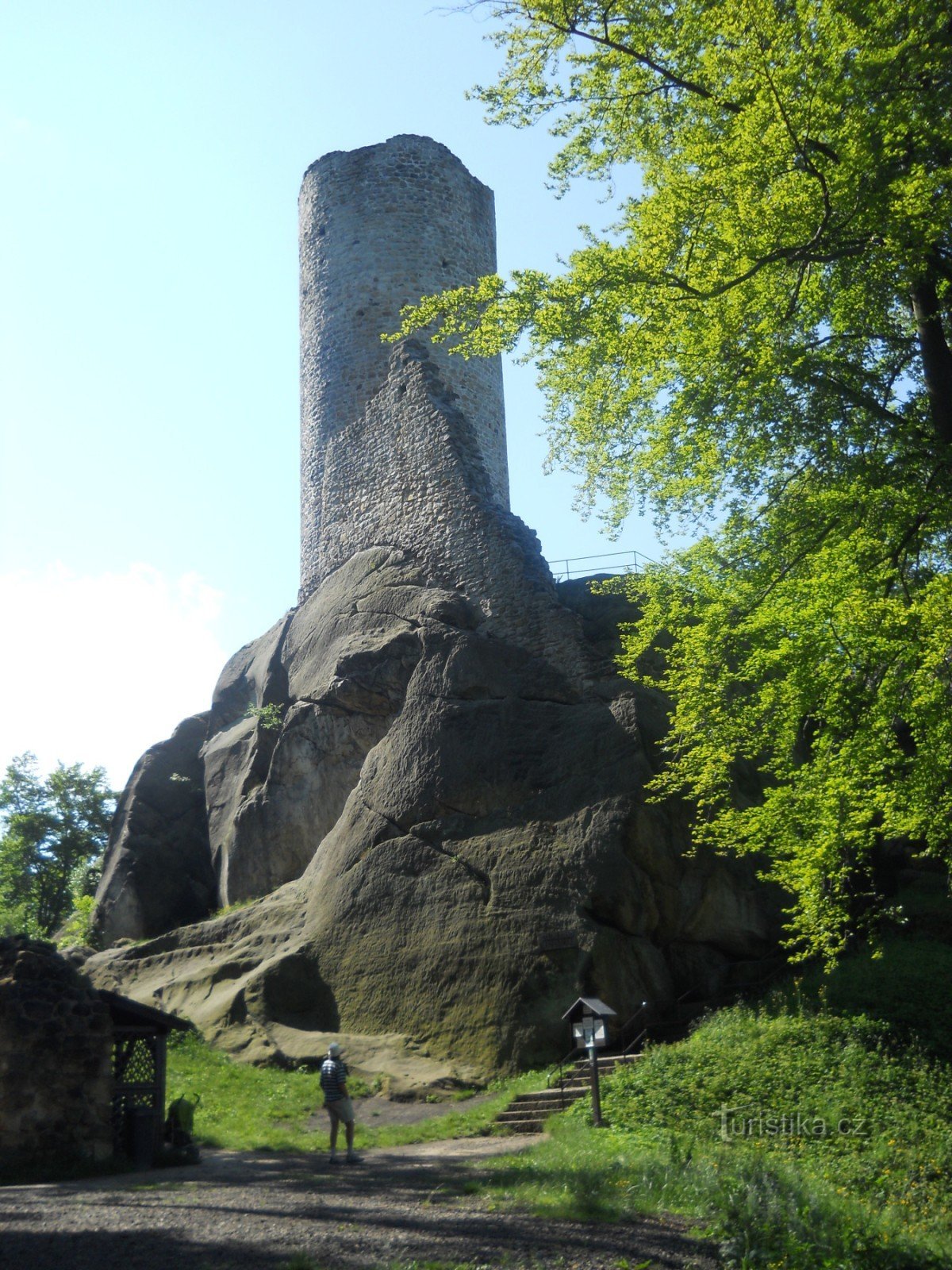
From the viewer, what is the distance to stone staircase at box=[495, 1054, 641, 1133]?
1338cm

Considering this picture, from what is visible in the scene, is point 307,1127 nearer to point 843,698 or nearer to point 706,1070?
point 706,1070

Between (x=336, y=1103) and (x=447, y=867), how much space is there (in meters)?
5.54

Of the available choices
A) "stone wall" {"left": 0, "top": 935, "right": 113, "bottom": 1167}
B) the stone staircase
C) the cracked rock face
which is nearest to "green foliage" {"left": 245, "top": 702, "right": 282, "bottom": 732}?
the cracked rock face

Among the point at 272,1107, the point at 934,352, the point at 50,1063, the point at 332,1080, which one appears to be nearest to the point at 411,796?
the point at 272,1107

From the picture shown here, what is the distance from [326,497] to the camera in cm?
2517

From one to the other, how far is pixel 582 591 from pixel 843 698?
996 centimetres

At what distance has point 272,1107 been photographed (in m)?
14.8

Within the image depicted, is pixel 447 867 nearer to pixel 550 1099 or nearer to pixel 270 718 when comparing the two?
pixel 550 1099

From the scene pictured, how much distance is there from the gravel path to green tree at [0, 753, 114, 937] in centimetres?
2520

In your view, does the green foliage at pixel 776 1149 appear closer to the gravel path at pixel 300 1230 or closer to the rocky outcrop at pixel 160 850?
the gravel path at pixel 300 1230

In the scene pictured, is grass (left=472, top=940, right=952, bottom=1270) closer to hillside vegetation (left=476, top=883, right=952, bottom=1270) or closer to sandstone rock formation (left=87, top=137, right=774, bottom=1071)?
hillside vegetation (left=476, top=883, right=952, bottom=1270)

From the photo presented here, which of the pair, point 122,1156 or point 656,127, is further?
point 656,127

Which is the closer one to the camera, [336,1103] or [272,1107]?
[336,1103]

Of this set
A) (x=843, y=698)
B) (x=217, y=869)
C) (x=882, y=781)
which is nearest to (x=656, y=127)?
(x=843, y=698)
